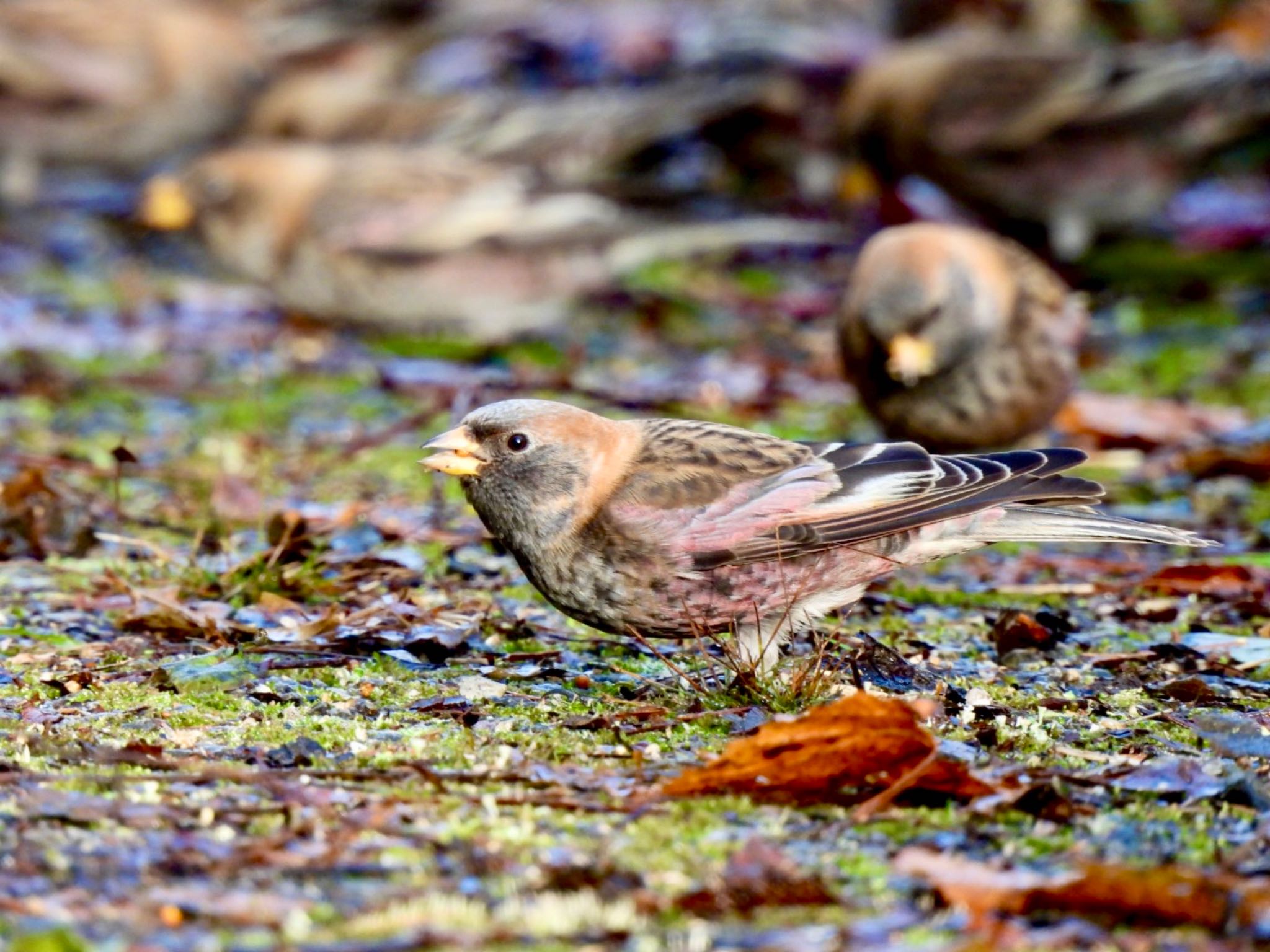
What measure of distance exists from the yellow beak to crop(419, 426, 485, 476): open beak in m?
6.17

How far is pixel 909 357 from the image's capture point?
6.54 metres

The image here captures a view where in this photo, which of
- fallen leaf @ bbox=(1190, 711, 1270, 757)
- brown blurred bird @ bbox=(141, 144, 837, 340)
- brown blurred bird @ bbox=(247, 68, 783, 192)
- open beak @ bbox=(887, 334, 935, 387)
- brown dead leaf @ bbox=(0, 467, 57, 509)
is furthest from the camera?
brown blurred bird @ bbox=(247, 68, 783, 192)

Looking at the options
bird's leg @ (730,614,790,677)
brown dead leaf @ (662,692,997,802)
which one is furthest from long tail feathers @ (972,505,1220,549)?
brown dead leaf @ (662,692,997,802)

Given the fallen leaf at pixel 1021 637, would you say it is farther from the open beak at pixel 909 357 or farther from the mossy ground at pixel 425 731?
the open beak at pixel 909 357

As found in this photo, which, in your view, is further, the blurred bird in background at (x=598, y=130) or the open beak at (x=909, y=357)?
the blurred bird in background at (x=598, y=130)

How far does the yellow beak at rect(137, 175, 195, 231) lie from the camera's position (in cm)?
987

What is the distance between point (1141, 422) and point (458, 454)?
3901mm

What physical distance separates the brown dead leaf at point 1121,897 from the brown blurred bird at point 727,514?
51.9 inches

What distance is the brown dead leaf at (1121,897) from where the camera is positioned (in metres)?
2.41

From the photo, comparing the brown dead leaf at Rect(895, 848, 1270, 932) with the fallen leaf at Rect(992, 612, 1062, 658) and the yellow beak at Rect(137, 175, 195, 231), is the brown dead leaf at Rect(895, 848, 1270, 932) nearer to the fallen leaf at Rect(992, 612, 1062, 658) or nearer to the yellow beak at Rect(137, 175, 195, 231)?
the fallen leaf at Rect(992, 612, 1062, 658)

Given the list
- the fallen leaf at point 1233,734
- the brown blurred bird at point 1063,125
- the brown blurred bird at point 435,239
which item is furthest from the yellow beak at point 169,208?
the fallen leaf at point 1233,734

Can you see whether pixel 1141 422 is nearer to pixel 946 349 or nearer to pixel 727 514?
pixel 946 349

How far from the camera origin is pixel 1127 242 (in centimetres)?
1049

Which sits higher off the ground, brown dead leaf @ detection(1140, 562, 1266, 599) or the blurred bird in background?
the blurred bird in background
